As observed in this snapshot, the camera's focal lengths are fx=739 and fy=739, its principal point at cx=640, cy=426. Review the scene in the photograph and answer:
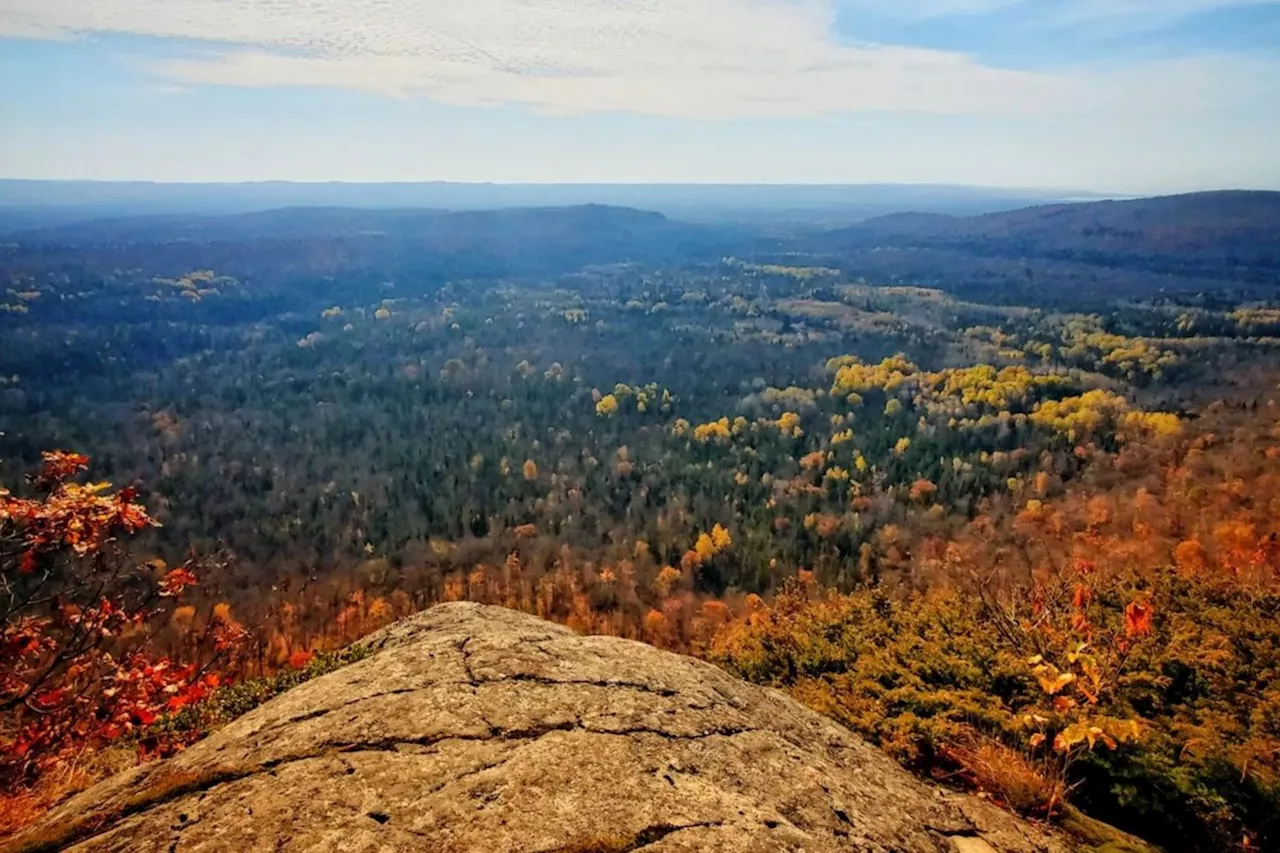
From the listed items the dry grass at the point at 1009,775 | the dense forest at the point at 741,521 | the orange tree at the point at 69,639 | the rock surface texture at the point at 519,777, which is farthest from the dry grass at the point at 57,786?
the dry grass at the point at 1009,775

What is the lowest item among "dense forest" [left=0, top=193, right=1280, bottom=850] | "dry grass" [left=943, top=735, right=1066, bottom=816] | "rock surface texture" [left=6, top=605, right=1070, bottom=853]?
"dense forest" [left=0, top=193, right=1280, bottom=850]

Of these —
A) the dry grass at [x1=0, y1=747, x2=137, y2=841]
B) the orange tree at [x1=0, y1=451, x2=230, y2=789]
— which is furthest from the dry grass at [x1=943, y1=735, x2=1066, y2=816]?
the orange tree at [x1=0, y1=451, x2=230, y2=789]

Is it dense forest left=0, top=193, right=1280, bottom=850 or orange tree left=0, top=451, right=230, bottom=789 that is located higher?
orange tree left=0, top=451, right=230, bottom=789

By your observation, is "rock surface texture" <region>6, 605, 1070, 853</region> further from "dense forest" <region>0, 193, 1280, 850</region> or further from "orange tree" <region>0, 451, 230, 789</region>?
"orange tree" <region>0, 451, 230, 789</region>

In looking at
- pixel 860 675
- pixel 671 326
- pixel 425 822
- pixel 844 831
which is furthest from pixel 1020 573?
pixel 671 326

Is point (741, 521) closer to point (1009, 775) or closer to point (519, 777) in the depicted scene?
point (1009, 775)

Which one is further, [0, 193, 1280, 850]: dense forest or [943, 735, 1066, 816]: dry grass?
[0, 193, 1280, 850]: dense forest

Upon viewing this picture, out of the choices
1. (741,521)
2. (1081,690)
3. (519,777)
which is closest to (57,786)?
(519,777)

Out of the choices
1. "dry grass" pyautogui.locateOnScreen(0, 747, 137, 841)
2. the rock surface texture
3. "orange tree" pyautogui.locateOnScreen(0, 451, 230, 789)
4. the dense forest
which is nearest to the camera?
the rock surface texture

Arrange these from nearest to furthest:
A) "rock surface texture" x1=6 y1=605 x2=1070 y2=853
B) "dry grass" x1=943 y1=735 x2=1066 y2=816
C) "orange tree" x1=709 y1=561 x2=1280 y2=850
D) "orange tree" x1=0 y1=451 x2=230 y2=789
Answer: "rock surface texture" x1=6 y1=605 x2=1070 y2=853 → "dry grass" x1=943 y1=735 x2=1066 y2=816 → "orange tree" x1=709 y1=561 x2=1280 y2=850 → "orange tree" x1=0 y1=451 x2=230 y2=789
